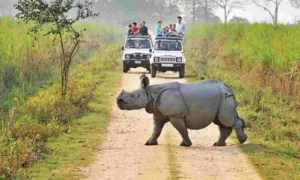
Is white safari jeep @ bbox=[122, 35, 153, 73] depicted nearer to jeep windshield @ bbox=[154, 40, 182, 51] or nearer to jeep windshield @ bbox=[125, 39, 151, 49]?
jeep windshield @ bbox=[125, 39, 151, 49]

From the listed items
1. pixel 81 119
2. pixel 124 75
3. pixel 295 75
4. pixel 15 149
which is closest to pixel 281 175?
pixel 15 149

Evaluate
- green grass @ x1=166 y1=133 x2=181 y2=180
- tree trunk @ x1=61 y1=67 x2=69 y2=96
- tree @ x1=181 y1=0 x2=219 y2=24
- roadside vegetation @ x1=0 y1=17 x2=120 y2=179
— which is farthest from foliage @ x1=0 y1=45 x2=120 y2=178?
tree @ x1=181 y1=0 x2=219 y2=24

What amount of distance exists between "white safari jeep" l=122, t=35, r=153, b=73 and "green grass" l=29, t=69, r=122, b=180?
8.81 m

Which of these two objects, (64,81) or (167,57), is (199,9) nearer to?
(167,57)

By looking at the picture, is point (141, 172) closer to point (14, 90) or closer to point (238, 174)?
point (238, 174)

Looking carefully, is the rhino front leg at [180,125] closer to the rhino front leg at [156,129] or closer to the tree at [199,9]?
the rhino front leg at [156,129]

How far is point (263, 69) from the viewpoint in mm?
20938

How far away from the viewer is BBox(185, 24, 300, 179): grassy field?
454 inches

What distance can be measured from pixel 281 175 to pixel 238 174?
0.66 metres

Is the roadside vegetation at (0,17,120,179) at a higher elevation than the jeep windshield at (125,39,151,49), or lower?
lower

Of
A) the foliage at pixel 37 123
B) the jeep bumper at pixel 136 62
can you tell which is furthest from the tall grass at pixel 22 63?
the jeep bumper at pixel 136 62

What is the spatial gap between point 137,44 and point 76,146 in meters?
15.9

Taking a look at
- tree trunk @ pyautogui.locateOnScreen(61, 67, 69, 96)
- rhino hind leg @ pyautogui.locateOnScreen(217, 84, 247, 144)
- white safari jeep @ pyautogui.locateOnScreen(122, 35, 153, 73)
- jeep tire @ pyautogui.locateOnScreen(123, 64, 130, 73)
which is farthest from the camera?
jeep tire @ pyautogui.locateOnScreen(123, 64, 130, 73)

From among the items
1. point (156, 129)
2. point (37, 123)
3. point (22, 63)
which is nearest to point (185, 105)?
point (156, 129)
